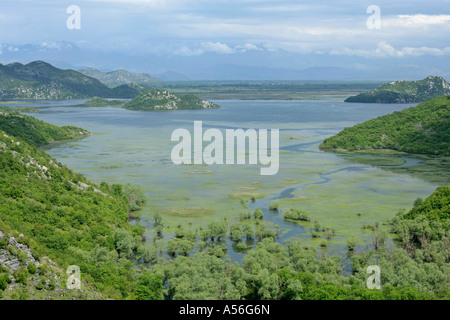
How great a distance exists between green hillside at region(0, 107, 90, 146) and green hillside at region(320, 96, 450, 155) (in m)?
86.8

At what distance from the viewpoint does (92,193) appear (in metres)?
80.9

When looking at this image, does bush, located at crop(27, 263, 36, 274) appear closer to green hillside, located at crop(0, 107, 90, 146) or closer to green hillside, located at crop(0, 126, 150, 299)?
green hillside, located at crop(0, 126, 150, 299)

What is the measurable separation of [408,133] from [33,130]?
4658 inches

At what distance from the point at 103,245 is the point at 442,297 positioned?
38292 millimetres

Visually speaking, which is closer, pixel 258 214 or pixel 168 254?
pixel 168 254

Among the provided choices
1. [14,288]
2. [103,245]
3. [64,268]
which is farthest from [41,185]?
[14,288]

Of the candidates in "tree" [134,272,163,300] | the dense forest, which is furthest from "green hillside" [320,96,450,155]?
"tree" [134,272,163,300]

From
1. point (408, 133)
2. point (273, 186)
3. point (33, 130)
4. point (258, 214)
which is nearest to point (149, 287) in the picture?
point (258, 214)

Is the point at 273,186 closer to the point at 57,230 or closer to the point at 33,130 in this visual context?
the point at 57,230

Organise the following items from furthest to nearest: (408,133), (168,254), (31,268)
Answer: (408,133) < (168,254) < (31,268)

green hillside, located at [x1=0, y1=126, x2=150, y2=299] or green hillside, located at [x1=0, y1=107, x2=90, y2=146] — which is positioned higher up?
green hillside, located at [x1=0, y1=107, x2=90, y2=146]

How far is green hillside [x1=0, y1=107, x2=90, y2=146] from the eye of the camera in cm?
16825

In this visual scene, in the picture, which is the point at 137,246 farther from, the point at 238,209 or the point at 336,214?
the point at 336,214

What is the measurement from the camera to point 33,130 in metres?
174
